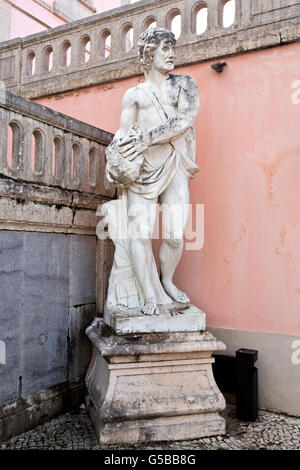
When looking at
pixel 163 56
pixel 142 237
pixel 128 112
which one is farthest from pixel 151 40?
pixel 142 237

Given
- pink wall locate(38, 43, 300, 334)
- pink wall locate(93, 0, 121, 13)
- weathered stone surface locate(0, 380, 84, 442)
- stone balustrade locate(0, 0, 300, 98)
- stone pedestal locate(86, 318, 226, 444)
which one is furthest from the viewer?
pink wall locate(93, 0, 121, 13)

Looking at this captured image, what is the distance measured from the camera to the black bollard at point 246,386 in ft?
11.2

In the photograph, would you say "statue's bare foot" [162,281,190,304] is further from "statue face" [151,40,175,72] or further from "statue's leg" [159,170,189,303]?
"statue face" [151,40,175,72]

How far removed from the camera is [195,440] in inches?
116

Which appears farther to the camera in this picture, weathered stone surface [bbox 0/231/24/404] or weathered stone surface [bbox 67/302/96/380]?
weathered stone surface [bbox 67/302/96/380]

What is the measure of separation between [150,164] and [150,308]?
1095 mm

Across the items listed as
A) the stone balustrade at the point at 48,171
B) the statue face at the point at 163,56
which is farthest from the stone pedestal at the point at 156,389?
the statue face at the point at 163,56

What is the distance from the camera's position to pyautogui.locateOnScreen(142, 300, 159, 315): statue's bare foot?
3.05 meters

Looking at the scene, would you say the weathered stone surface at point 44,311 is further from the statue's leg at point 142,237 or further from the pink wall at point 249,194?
the pink wall at point 249,194

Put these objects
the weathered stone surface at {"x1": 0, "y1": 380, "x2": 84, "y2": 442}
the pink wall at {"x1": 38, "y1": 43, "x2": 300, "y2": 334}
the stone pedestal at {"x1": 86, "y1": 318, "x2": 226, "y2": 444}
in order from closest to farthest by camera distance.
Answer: the stone pedestal at {"x1": 86, "y1": 318, "x2": 226, "y2": 444}, the weathered stone surface at {"x1": 0, "y1": 380, "x2": 84, "y2": 442}, the pink wall at {"x1": 38, "y1": 43, "x2": 300, "y2": 334}

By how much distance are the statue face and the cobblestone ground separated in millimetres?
2767

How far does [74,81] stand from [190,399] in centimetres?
378

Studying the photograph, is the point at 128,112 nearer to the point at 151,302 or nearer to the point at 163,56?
the point at 163,56

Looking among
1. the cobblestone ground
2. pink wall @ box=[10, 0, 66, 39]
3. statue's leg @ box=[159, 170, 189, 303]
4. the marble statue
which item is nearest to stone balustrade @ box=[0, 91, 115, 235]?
the marble statue
